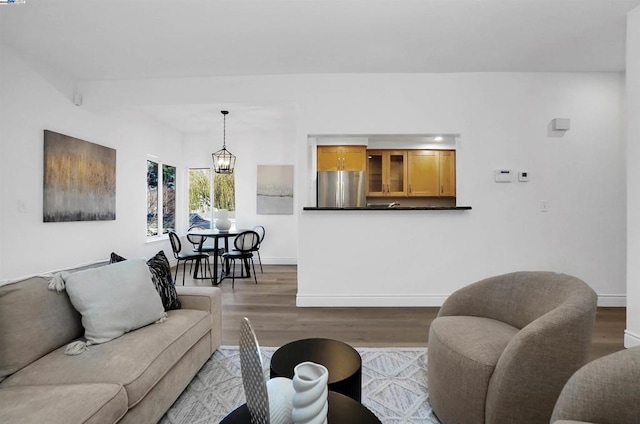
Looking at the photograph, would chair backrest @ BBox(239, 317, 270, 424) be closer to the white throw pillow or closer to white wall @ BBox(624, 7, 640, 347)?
the white throw pillow

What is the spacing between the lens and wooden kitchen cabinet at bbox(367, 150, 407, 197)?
6.32 meters

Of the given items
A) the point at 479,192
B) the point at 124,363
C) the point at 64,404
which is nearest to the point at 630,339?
the point at 479,192

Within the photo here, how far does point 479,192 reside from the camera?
3.69m

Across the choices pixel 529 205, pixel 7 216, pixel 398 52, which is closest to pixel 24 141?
pixel 7 216

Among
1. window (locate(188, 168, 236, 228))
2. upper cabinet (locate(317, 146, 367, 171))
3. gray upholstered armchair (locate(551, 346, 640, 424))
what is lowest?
gray upholstered armchair (locate(551, 346, 640, 424))

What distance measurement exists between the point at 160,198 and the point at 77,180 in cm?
218

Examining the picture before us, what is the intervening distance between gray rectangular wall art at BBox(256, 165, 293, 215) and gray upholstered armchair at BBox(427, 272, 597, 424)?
504cm

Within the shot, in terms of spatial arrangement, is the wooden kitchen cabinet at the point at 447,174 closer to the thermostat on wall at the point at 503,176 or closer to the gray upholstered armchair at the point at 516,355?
the thermostat on wall at the point at 503,176

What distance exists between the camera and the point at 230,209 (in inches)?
264

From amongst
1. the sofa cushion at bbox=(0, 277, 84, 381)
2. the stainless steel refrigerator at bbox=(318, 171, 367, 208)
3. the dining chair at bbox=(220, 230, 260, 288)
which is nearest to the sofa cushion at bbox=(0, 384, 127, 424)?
the sofa cushion at bbox=(0, 277, 84, 381)

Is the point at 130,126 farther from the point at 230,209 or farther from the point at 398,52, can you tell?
the point at 398,52

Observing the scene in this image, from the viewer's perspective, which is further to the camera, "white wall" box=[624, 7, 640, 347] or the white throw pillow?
"white wall" box=[624, 7, 640, 347]

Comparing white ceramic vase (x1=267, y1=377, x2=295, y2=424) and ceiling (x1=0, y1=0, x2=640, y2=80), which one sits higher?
ceiling (x1=0, y1=0, x2=640, y2=80)

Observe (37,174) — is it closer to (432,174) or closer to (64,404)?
(64,404)
